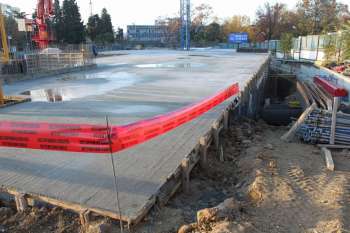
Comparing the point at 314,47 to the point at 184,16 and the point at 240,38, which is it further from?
the point at 184,16

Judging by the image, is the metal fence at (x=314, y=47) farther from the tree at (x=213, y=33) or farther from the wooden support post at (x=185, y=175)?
the tree at (x=213, y=33)

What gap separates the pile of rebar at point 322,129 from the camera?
954 centimetres

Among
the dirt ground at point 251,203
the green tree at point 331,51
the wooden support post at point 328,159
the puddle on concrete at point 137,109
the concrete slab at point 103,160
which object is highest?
the green tree at point 331,51

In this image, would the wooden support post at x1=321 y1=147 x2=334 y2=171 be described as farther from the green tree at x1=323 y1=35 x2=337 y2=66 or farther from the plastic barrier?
the green tree at x1=323 y1=35 x2=337 y2=66

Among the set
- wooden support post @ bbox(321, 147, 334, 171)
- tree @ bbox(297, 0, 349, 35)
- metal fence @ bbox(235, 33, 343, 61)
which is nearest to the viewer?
wooden support post @ bbox(321, 147, 334, 171)

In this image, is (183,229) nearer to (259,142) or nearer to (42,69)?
(259,142)

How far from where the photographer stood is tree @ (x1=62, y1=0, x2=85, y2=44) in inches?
2586

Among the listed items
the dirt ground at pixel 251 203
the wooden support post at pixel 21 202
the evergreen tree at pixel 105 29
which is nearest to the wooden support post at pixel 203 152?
the dirt ground at pixel 251 203

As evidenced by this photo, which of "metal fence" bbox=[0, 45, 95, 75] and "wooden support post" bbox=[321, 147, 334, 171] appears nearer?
"wooden support post" bbox=[321, 147, 334, 171]

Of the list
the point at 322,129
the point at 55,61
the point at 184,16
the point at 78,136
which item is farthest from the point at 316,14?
the point at 78,136

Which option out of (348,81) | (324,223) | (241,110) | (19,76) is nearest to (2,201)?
(324,223)

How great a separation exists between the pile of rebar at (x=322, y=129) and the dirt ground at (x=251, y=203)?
5.43ft

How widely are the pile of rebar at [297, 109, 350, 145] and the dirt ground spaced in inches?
65.2

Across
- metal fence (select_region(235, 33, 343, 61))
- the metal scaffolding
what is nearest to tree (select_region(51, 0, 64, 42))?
the metal scaffolding
